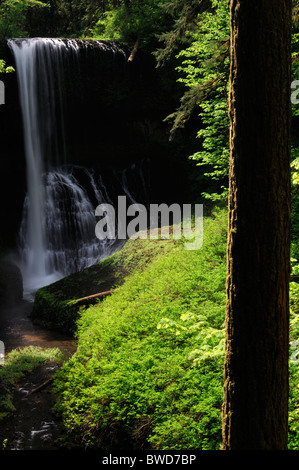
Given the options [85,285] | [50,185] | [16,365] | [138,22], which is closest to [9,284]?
[85,285]

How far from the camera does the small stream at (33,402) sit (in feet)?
20.7

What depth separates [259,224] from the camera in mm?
3111

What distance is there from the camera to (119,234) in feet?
56.4

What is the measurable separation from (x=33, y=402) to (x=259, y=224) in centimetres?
591

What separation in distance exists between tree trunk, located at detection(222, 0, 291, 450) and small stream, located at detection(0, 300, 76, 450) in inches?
159

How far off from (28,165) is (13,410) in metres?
12.0

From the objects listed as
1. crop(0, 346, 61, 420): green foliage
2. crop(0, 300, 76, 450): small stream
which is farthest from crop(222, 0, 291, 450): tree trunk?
crop(0, 346, 61, 420): green foliage

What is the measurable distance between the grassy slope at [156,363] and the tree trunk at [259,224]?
107 cm

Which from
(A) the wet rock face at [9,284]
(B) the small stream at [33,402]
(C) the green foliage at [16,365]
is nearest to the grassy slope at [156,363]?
(B) the small stream at [33,402]

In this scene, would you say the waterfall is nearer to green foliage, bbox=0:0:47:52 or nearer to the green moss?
the green moss

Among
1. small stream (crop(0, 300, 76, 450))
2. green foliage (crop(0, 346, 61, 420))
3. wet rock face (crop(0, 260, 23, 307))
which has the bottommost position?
small stream (crop(0, 300, 76, 450))

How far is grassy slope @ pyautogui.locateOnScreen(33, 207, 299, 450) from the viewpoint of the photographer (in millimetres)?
5172

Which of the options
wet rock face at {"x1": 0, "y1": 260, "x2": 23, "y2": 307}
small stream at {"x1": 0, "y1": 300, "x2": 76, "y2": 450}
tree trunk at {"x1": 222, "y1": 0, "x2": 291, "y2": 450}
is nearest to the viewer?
tree trunk at {"x1": 222, "y1": 0, "x2": 291, "y2": 450}

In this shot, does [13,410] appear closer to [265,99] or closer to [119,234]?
[265,99]
